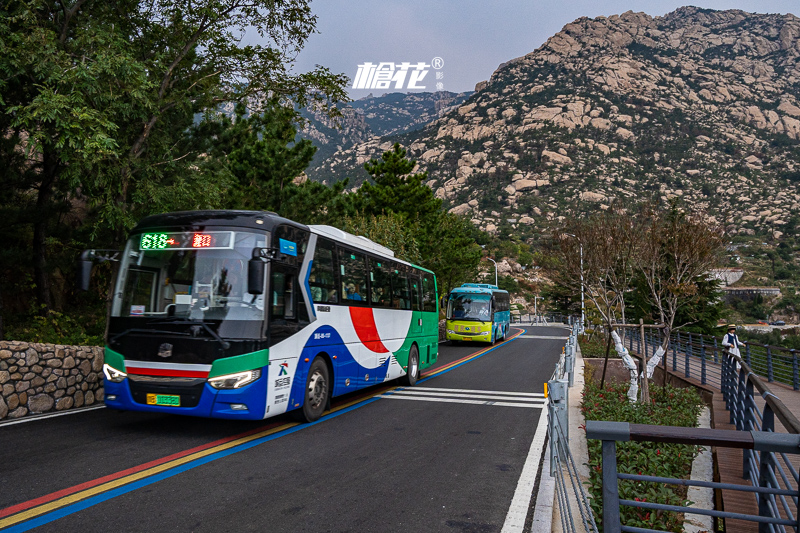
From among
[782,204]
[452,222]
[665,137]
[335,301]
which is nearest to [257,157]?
[335,301]

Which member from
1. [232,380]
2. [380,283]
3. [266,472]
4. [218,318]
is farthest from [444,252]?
[266,472]

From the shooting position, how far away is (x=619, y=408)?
9.27 m

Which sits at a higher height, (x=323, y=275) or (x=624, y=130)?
(x=624, y=130)

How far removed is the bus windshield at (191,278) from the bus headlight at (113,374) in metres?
0.74

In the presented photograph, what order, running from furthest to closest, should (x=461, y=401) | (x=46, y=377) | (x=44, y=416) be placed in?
1. (x=461, y=401)
2. (x=46, y=377)
3. (x=44, y=416)

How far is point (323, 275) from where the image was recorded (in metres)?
9.23

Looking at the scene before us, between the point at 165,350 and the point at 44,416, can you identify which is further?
the point at 44,416

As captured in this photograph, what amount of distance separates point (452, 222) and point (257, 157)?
79.5 feet

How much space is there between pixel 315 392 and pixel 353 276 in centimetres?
252

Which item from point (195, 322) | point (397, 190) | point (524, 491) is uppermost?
point (397, 190)

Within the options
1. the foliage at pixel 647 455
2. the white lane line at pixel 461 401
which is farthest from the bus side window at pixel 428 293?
the foliage at pixel 647 455

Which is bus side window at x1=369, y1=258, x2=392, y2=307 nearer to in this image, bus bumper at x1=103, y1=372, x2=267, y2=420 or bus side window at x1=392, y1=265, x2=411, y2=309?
bus side window at x1=392, y1=265, x2=411, y2=309

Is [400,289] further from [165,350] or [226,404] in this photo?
[165,350]

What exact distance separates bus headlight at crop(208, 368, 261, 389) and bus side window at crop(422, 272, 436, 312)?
8910mm
